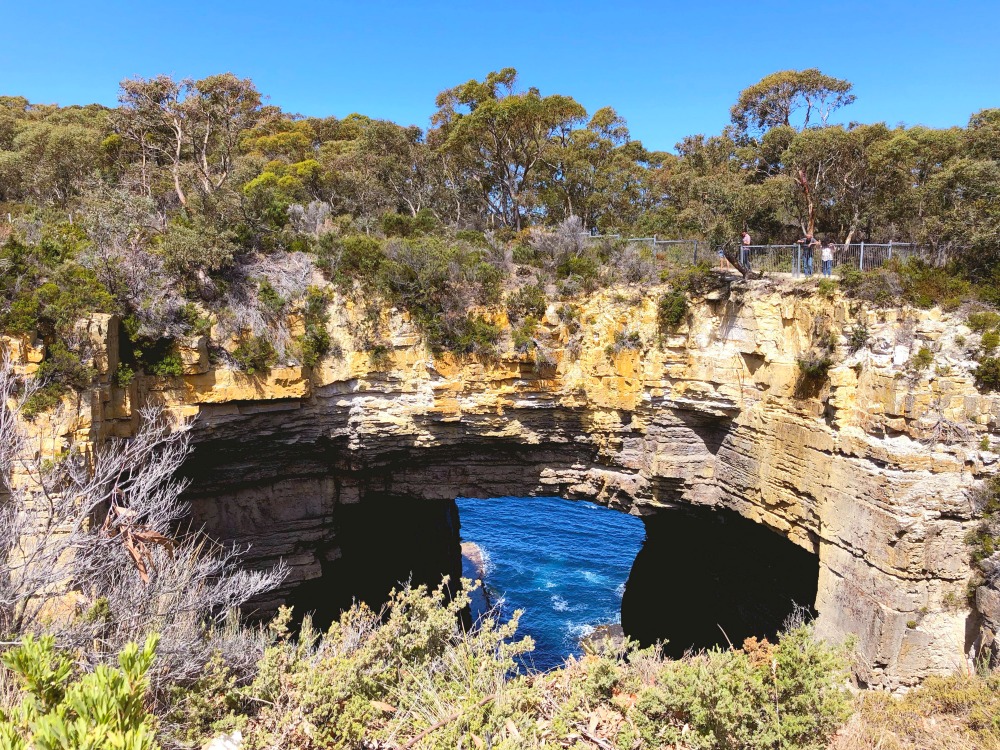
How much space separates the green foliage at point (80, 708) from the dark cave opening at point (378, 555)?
12.1 m

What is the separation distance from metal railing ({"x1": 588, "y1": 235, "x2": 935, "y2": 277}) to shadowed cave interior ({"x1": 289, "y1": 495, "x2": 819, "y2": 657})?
20.9 ft

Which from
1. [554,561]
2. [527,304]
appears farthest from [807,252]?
[554,561]

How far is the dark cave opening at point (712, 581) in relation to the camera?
1505 cm

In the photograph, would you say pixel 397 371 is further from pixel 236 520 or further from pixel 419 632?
pixel 419 632

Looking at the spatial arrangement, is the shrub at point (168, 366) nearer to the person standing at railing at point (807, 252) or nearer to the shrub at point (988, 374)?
the person standing at railing at point (807, 252)

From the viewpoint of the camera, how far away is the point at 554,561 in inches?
1081

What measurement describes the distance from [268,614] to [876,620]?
14.0 metres

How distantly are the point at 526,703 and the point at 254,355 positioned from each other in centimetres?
954

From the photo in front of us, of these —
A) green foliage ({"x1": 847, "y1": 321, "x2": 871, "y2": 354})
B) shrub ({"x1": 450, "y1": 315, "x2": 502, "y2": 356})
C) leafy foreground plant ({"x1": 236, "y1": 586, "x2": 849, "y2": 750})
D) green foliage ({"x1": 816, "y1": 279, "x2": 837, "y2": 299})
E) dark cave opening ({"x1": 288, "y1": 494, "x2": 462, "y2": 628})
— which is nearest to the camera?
leafy foreground plant ({"x1": 236, "y1": 586, "x2": 849, "y2": 750})

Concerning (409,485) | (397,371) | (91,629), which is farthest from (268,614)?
(91,629)

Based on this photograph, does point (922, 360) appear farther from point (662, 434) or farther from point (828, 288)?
point (662, 434)

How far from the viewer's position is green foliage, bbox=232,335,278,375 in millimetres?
12953

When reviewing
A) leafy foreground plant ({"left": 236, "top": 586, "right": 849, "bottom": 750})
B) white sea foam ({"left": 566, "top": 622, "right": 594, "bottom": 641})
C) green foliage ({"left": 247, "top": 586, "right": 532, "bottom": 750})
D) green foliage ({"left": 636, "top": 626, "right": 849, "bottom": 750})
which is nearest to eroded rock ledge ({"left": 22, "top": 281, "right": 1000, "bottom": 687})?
leafy foreground plant ({"left": 236, "top": 586, "right": 849, "bottom": 750})

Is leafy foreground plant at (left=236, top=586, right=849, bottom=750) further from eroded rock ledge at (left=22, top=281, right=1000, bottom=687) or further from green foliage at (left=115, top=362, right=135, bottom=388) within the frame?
green foliage at (left=115, top=362, right=135, bottom=388)
